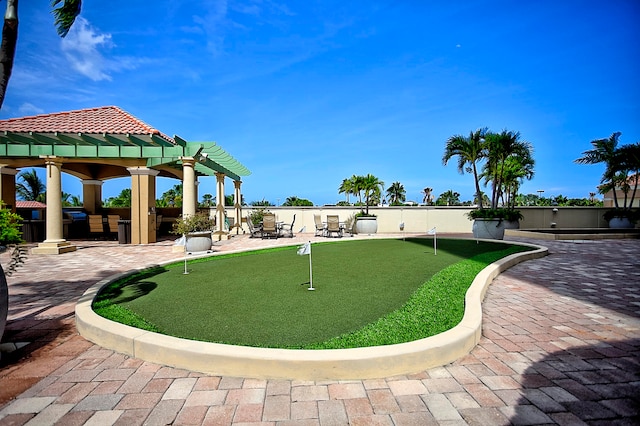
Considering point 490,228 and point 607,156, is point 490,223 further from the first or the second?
point 607,156

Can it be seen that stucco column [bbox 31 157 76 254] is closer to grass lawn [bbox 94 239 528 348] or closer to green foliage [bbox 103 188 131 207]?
grass lawn [bbox 94 239 528 348]

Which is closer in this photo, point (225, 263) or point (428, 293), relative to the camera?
point (428, 293)

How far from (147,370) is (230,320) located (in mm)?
993

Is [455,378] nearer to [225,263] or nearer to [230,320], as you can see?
[230,320]

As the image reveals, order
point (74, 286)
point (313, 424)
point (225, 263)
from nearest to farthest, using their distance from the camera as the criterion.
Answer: point (313, 424) → point (74, 286) → point (225, 263)

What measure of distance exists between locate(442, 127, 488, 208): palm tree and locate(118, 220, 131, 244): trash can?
1559 cm

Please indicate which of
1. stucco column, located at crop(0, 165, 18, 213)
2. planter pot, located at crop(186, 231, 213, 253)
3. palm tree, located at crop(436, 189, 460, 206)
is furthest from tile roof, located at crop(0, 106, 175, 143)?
palm tree, located at crop(436, 189, 460, 206)

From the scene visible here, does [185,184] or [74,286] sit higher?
[185,184]

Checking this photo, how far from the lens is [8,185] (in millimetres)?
13414

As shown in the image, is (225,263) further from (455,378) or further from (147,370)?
(455,378)

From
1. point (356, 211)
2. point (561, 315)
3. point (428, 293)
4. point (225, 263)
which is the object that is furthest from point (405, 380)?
point (356, 211)

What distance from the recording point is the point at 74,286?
5.70 metres

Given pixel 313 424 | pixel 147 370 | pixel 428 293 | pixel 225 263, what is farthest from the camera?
pixel 225 263

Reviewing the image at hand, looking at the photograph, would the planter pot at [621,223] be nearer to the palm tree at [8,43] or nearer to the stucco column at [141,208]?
the stucco column at [141,208]
